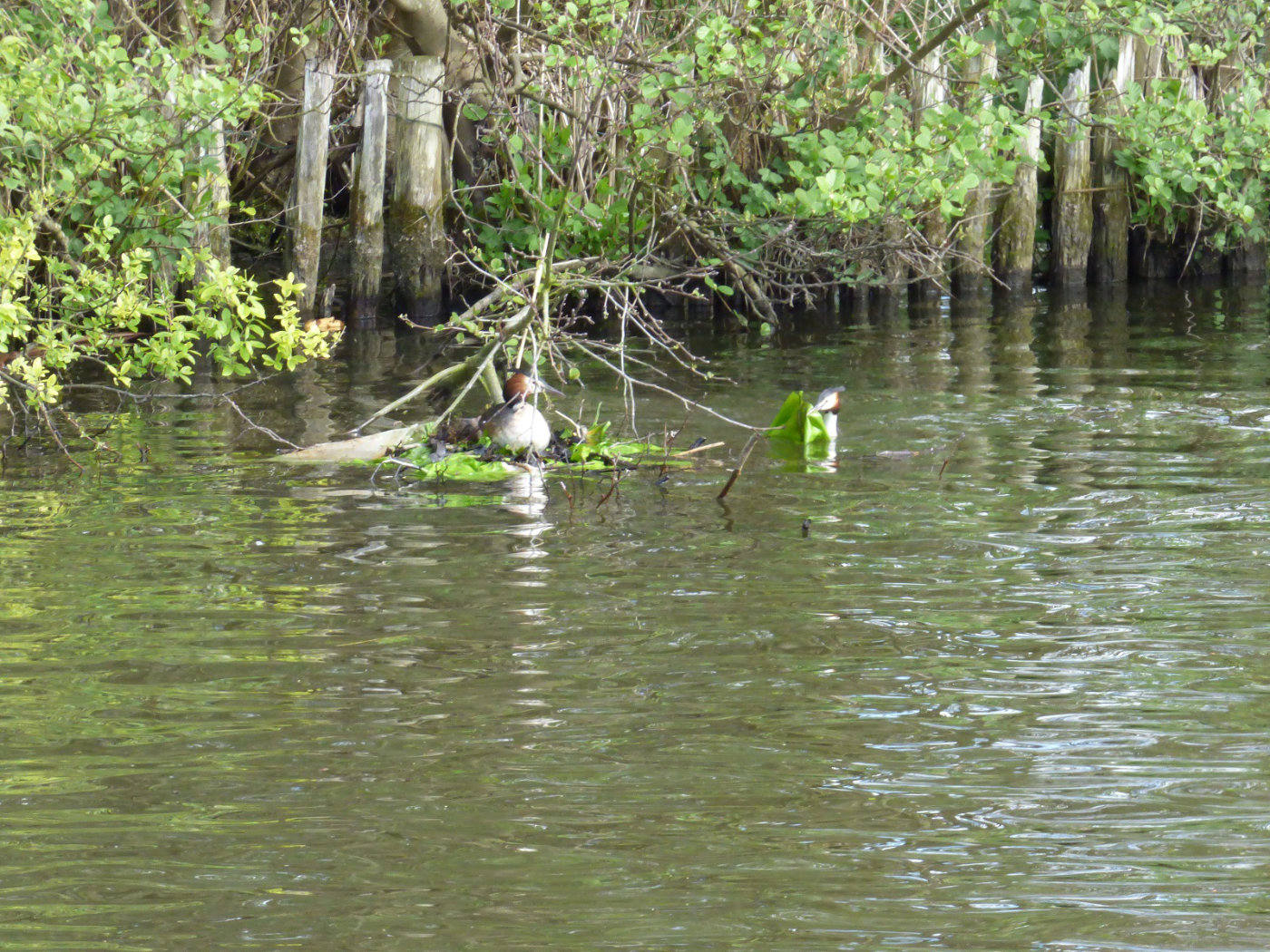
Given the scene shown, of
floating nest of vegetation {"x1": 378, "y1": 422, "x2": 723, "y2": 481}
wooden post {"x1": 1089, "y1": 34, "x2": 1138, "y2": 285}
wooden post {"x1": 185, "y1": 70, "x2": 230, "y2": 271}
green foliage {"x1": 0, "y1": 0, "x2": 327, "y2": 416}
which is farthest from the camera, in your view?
wooden post {"x1": 1089, "y1": 34, "x2": 1138, "y2": 285}

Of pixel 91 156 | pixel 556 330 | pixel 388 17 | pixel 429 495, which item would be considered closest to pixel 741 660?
pixel 429 495

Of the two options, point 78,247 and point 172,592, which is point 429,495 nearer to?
point 172,592

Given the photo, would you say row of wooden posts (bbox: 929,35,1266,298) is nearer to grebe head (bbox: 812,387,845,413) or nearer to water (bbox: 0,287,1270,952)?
grebe head (bbox: 812,387,845,413)

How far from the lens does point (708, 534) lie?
22.2 ft

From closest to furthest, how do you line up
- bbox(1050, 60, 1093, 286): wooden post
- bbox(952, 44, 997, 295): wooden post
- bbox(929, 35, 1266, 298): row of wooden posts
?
bbox(952, 44, 997, 295): wooden post → bbox(929, 35, 1266, 298): row of wooden posts → bbox(1050, 60, 1093, 286): wooden post

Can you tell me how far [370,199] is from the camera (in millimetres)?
14523

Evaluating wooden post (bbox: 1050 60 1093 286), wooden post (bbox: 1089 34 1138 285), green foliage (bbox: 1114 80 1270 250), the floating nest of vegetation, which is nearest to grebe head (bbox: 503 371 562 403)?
the floating nest of vegetation

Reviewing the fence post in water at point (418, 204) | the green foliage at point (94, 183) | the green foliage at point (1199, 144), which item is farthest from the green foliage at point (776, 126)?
the green foliage at point (94, 183)

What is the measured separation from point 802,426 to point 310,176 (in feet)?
21.7

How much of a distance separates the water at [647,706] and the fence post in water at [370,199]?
626cm

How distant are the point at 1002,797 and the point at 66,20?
29.6ft

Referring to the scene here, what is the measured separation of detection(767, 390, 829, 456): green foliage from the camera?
9.14 meters

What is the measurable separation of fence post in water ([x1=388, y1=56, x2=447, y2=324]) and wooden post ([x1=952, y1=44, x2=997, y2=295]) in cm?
471

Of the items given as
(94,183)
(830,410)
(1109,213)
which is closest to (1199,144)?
(1109,213)
